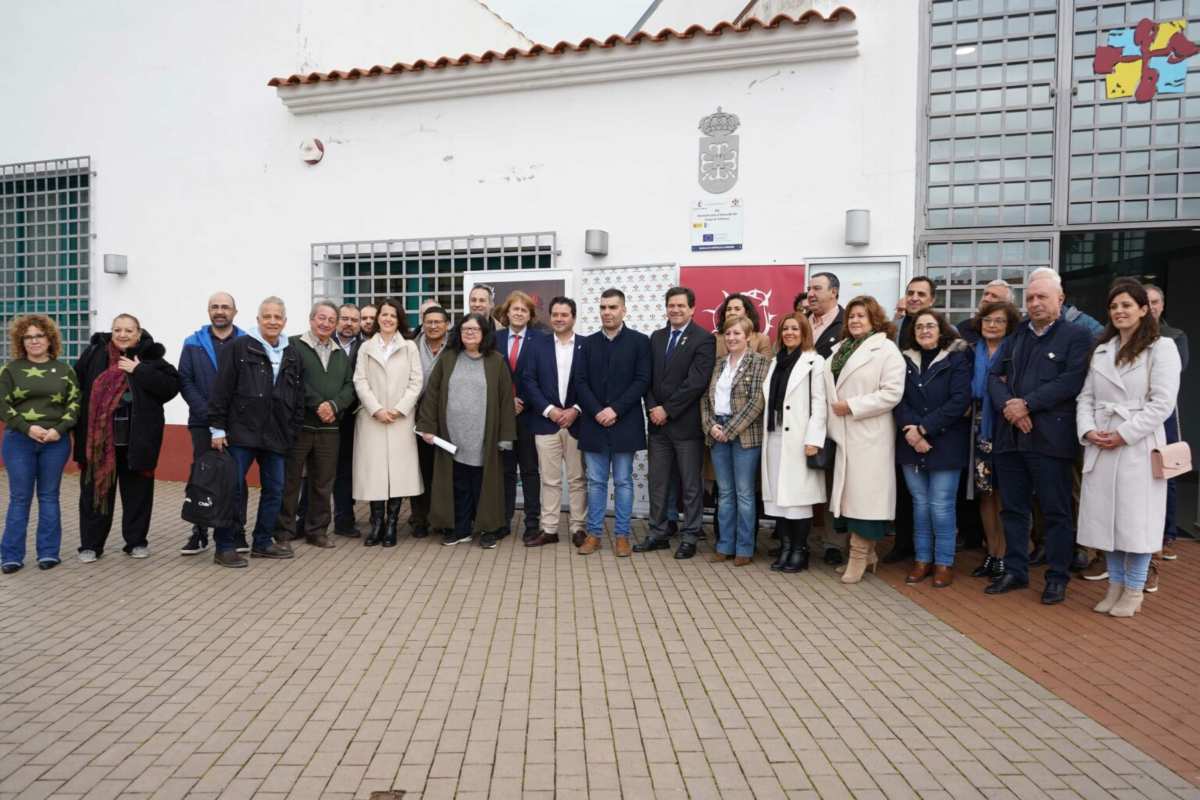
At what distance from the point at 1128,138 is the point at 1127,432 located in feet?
11.1

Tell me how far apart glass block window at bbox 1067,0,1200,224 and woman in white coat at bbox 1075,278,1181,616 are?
242 cm

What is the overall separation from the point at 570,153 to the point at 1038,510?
5220mm

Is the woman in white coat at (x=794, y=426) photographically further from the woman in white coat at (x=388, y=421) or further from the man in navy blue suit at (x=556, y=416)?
the woman in white coat at (x=388, y=421)

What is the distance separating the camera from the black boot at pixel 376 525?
6.71 m

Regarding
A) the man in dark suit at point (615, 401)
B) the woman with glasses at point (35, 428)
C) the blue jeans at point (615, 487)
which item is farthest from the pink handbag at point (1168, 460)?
the woman with glasses at point (35, 428)

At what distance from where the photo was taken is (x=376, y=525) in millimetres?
6855

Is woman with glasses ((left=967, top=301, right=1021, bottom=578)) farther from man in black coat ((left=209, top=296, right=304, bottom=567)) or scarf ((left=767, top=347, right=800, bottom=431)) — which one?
man in black coat ((left=209, top=296, right=304, bottom=567))

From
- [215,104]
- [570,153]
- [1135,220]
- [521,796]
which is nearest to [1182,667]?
[521,796]

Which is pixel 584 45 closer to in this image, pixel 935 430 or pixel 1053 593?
pixel 935 430

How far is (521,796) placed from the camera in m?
2.87

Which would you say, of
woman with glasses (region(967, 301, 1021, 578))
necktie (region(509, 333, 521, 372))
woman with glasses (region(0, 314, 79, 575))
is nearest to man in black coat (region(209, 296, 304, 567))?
woman with glasses (region(0, 314, 79, 575))

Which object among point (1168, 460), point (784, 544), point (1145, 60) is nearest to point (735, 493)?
point (784, 544)

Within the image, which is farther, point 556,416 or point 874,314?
point 556,416

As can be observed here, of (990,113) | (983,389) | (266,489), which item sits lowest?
(266,489)
